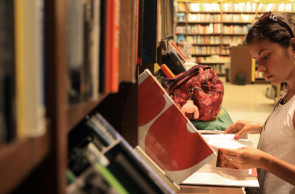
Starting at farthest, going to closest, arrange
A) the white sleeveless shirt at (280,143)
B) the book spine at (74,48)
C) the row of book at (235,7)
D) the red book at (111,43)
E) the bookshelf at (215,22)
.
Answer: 1. the bookshelf at (215,22)
2. the row of book at (235,7)
3. the white sleeveless shirt at (280,143)
4. the red book at (111,43)
5. the book spine at (74,48)

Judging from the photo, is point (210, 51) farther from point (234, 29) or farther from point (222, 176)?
point (222, 176)

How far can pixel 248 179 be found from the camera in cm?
115

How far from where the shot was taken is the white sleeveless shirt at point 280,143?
4.18 feet

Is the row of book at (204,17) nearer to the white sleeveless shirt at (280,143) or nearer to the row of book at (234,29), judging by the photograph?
the row of book at (234,29)

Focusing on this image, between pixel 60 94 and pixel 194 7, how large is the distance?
1193 cm

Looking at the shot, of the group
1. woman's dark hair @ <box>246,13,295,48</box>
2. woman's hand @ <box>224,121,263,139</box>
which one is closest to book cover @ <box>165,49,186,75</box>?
woman's hand @ <box>224,121,263,139</box>

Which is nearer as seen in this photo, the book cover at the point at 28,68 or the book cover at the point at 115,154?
the book cover at the point at 28,68

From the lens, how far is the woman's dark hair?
132cm

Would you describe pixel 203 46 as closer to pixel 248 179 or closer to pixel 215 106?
pixel 215 106

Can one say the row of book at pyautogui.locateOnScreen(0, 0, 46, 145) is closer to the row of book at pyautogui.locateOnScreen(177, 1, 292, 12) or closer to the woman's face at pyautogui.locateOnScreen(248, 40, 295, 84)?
the woman's face at pyautogui.locateOnScreen(248, 40, 295, 84)

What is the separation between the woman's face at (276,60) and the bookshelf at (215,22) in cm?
1022

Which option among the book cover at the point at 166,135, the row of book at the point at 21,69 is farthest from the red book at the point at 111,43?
the book cover at the point at 166,135

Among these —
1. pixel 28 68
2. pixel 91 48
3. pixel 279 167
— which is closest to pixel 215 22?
pixel 279 167

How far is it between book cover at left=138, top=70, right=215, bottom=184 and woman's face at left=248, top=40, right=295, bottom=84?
48 centimetres
